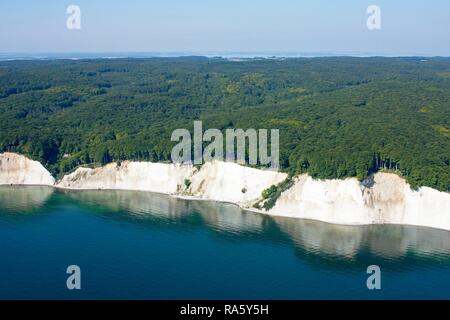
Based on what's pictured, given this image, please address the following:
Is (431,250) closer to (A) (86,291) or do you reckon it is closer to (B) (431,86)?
(A) (86,291)

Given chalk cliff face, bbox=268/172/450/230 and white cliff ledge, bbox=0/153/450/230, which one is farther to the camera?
white cliff ledge, bbox=0/153/450/230

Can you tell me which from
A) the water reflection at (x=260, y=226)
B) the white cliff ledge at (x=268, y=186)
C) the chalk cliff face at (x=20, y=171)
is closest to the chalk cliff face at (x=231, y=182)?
the white cliff ledge at (x=268, y=186)

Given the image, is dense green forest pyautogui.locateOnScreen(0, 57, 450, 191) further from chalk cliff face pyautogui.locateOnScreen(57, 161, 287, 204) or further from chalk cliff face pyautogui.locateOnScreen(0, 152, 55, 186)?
chalk cliff face pyautogui.locateOnScreen(57, 161, 287, 204)

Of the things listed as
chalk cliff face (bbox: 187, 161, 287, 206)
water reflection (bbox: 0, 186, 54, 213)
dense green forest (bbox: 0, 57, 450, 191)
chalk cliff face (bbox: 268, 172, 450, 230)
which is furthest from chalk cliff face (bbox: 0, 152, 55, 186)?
chalk cliff face (bbox: 268, 172, 450, 230)

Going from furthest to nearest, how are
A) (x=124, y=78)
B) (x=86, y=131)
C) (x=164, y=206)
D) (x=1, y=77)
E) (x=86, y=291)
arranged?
(x=124, y=78)
(x=1, y=77)
(x=86, y=131)
(x=164, y=206)
(x=86, y=291)

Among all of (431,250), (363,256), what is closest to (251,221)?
(363,256)

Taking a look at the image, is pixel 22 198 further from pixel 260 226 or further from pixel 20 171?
pixel 260 226

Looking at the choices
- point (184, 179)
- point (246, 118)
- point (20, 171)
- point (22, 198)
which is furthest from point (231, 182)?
point (20, 171)
